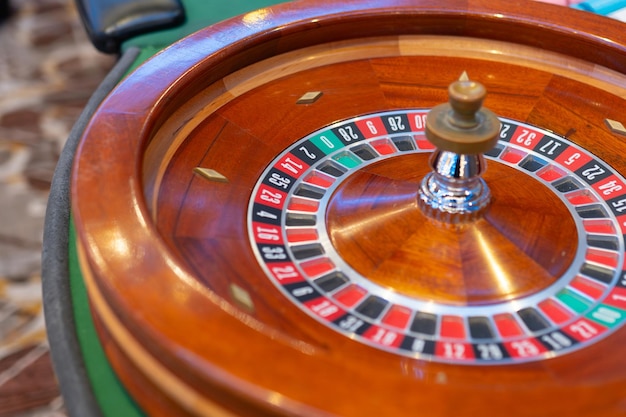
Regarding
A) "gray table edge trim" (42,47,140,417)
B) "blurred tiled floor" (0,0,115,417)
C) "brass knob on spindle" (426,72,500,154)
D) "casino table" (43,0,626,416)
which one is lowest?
"blurred tiled floor" (0,0,115,417)

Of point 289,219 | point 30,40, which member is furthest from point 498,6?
point 30,40

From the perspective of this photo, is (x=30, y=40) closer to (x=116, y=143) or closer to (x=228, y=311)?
(x=116, y=143)

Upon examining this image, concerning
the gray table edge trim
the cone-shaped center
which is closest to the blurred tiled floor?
the gray table edge trim

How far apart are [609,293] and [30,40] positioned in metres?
3.72

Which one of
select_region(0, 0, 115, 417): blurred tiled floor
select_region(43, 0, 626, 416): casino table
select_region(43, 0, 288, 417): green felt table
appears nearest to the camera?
select_region(43, 0, 626, 416): casino table

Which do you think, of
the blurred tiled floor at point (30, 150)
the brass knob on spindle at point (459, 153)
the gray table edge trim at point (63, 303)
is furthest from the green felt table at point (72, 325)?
the blurred tiled floor at point (30, 150)

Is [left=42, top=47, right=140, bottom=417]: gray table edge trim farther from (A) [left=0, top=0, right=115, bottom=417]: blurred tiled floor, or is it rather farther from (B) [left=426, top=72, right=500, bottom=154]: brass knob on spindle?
(A) [left=0, top=0, right=115, bottom=417]: blurred tiled floor

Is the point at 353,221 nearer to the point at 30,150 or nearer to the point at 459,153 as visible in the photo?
the point at 459,153

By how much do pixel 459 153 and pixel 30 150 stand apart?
2.47 metres

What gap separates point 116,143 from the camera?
111 cm

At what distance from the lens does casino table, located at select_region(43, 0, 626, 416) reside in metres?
0.82

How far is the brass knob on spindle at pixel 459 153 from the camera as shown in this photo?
42.1 inches

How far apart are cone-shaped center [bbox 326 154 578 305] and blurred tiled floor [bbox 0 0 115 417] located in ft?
Answer: 4.19

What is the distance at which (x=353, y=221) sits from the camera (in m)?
1.17
